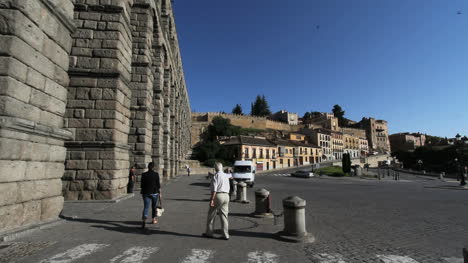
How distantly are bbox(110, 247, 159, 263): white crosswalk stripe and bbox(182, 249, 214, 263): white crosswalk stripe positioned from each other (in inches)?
24.6

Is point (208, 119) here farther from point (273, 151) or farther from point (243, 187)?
point (243, 187)

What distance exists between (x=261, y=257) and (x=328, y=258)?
109 centimetres

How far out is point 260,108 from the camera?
325 ft

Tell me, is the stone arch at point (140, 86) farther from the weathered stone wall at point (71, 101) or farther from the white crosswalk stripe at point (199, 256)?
the white crosswalk stripe at point (199, 256)

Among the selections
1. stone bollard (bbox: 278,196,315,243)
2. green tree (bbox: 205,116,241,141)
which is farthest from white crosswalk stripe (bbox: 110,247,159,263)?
green tree (bbox: 205,116,241,141)

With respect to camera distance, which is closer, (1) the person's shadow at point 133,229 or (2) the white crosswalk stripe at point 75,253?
(2) the white crosswalk stripe at point 75,253

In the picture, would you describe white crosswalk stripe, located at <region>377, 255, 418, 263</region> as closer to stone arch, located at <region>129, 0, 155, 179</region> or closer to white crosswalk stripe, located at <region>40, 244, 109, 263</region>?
white crosswalk stripe, located at <region>40, 244, 109, 263</region>

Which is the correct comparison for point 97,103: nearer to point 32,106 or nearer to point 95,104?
point 95,104

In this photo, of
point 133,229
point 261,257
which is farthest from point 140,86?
point 261,257

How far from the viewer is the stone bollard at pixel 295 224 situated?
489 centimetres

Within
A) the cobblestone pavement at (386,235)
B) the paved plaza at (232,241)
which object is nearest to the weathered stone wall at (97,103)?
the paved plaza at (232,241)

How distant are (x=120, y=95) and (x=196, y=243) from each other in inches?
245

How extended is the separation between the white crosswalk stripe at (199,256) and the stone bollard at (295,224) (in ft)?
5.52

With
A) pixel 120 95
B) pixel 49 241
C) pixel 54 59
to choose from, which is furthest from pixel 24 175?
pixel 120 95
